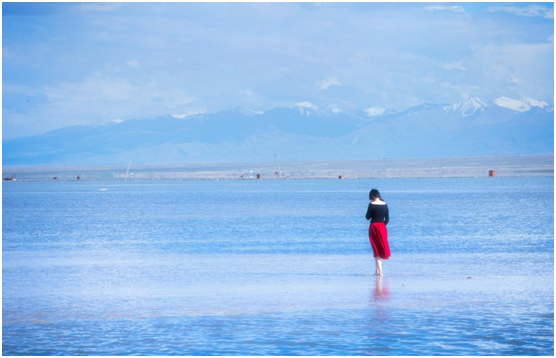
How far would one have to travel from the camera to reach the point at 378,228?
1462cm

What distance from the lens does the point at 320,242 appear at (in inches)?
874

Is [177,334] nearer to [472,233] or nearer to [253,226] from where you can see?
[472,233]

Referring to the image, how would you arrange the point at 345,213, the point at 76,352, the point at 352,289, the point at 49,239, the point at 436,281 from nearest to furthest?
the point at 76,352, the point at 352,289, the point at 436,281, the point at 49,239, the point at 345,213

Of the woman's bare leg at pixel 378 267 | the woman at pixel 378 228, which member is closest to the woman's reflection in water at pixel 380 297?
the woman's bare leg at pixel 378 267

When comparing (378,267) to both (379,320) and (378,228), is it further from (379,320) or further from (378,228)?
(379,320)

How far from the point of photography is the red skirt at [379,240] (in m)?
14.6

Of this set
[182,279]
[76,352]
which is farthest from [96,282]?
[76,352]

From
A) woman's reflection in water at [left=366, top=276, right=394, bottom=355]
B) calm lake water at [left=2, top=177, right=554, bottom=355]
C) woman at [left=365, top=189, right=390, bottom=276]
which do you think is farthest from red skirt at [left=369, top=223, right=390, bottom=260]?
woman's reflection in water at [left=366, top=276, right=394, bottom=355]

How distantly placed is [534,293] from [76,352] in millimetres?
6486

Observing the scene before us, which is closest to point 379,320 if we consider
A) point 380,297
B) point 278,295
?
point 380,297

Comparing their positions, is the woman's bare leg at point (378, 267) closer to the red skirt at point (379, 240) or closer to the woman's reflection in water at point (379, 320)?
the red skirt at point (379, 240)

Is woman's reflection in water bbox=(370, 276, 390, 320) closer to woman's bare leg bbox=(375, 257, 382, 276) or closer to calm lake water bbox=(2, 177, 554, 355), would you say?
calm lake water bbox=(2, 177, 554, 355)

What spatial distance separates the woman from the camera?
575 inches

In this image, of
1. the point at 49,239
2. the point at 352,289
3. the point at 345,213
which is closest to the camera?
the point at 352,289
